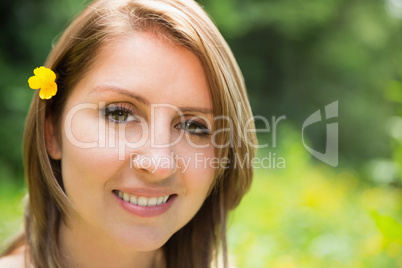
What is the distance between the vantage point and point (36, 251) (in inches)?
72.3

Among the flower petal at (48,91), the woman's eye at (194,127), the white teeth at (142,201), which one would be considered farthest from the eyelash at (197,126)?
the flower petal at (48,91)

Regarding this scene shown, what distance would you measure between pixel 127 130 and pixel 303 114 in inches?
390

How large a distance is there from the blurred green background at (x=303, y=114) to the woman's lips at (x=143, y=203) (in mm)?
608

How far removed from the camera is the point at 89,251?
1.87 metres

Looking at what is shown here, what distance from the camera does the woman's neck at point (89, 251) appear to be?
186 cm

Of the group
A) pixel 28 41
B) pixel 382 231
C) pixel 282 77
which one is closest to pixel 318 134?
pixel 282 77

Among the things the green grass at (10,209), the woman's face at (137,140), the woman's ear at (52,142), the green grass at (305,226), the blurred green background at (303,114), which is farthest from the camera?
the blurred green background at (303,114)

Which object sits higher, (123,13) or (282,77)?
(282,77)

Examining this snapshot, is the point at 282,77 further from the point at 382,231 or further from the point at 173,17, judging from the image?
the point at 173,17

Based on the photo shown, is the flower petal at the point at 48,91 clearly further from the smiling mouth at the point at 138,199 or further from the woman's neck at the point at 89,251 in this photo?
the woman's neck at the point at 89,251

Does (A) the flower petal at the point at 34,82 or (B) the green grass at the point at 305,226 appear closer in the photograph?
(A) the flower petal at the point at 34,82

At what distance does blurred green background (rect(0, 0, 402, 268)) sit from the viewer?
2.91 m

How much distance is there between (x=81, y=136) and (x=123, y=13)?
17.3 inches

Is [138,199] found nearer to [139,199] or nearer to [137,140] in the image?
[139,199]
